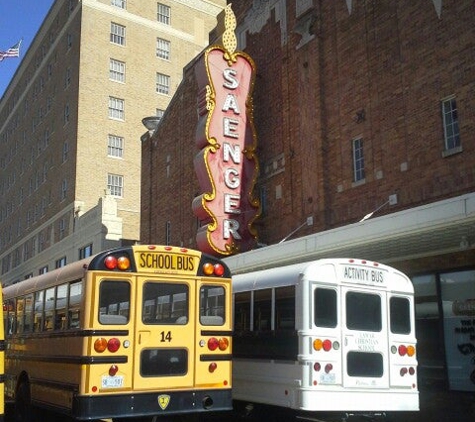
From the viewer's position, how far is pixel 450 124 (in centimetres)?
1445

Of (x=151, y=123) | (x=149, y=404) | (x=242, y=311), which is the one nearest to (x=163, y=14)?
(x=151, y=123)

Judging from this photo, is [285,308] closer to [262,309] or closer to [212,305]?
[262,309]

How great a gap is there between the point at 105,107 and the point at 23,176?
1555 cm

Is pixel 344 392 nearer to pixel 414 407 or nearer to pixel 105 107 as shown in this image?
pixel 414 407

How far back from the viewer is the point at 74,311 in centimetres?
945

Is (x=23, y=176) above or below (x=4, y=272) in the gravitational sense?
above

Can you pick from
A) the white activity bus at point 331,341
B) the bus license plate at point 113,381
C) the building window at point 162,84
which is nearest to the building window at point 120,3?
the building window at point 162,84

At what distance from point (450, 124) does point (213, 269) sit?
296 inches

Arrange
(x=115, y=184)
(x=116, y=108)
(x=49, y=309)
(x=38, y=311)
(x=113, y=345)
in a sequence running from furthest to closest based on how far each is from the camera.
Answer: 1. (x=116, y=108)
2. (x=115, y=184)
3. (x=38, y=311)
4. (x=49, y=309)
5. (x=113, y=345)

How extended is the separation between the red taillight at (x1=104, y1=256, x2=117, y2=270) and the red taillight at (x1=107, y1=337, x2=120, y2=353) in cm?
103

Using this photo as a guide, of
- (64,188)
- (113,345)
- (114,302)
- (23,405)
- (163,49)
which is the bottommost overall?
(23,405)

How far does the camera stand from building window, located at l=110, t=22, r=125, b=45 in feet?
137

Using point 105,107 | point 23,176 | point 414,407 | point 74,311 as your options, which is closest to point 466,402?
point 414,407

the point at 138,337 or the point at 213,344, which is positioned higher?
the point at 138,337
